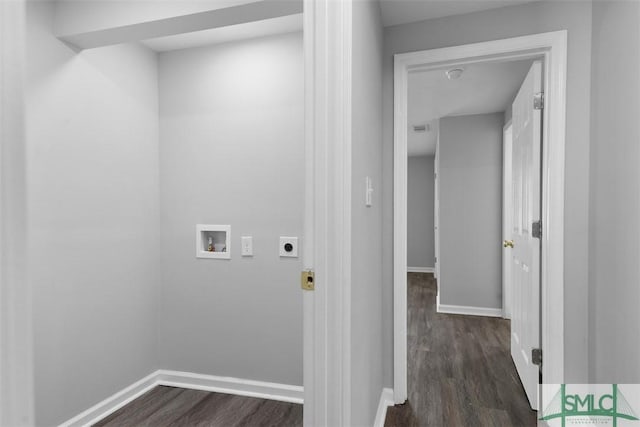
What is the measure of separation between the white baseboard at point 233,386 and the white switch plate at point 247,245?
86cm

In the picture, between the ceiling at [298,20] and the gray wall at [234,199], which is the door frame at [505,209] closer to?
the ceiling at [298,20]

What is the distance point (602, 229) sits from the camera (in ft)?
6.16

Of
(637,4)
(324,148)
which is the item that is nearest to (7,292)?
(324,148)

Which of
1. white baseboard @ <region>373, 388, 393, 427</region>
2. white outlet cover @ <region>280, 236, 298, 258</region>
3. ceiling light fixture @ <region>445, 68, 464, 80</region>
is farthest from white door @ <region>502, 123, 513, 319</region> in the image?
white outlet cover @ <region>280, 236, 298, 258</region>

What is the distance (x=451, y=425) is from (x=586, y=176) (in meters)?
1.57

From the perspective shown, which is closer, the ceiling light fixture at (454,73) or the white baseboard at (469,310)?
the ceiling light fixture at (454,73)

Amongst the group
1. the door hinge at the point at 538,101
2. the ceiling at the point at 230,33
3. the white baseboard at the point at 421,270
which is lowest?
the white baseboard at the point at 421,270

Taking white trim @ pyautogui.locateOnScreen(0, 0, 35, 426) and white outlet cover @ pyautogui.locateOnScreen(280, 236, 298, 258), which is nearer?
white trim @ pyautogui.locateOnScreen(0, 0, 35, 426)

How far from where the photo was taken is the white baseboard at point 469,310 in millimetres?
4324

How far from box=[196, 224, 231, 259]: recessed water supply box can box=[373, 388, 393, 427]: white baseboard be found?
1.33 m

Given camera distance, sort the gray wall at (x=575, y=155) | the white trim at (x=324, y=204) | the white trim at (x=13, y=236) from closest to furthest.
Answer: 1. the white trim at (x=13, y=236)
2. the white trim at (x=324, y=204)
3. the gray wall at (x=575, y=155)

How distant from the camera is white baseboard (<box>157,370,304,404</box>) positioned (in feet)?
7.93

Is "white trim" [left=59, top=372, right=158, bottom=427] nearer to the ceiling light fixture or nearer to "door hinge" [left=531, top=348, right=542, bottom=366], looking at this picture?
"door hinge" [left=531, top=348, right=542, bottom=366]

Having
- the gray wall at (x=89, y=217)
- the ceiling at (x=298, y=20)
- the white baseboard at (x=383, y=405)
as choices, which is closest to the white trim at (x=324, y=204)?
the white baseboard at (x=383, y=405)
